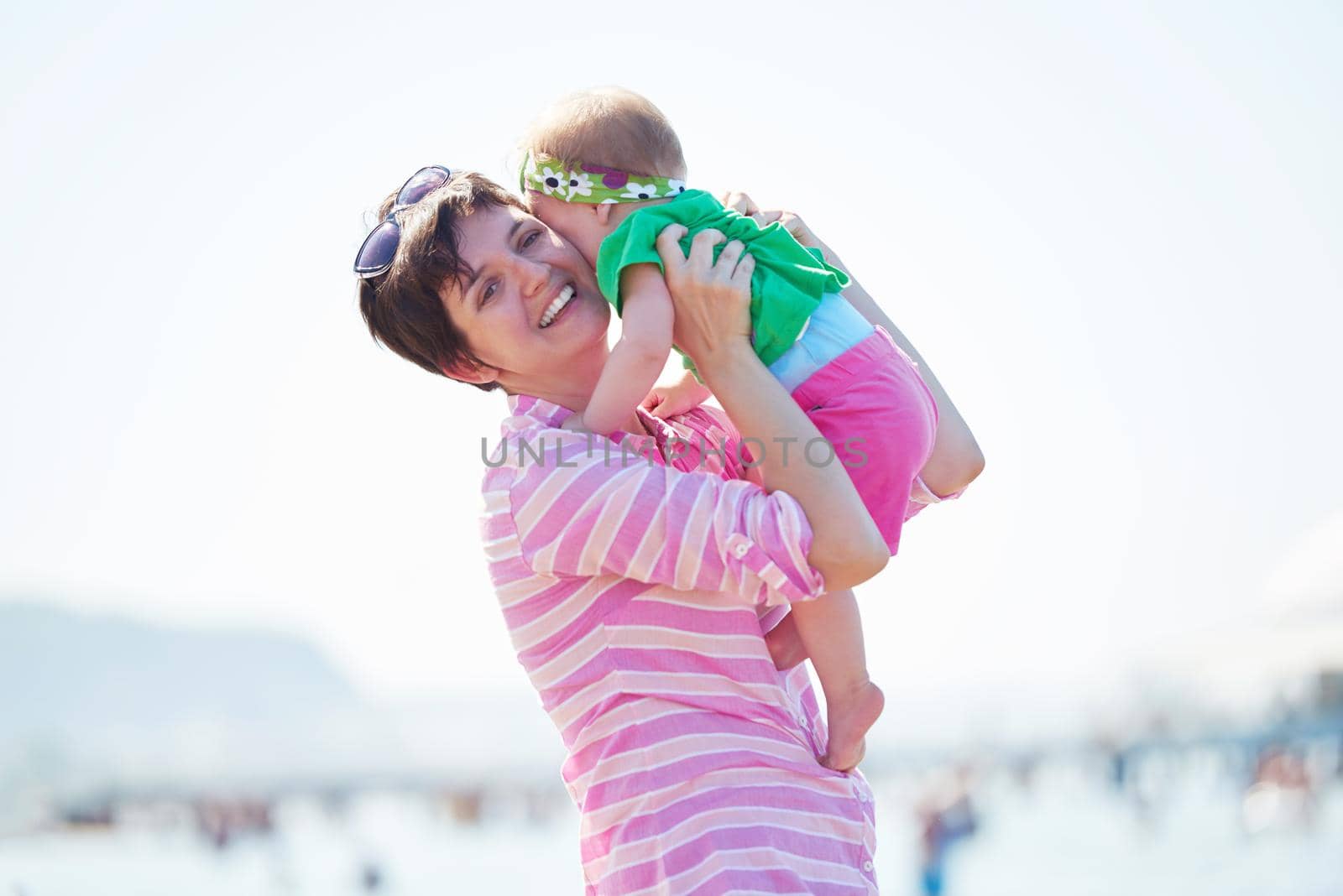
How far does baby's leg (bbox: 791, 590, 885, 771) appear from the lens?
6.30ft

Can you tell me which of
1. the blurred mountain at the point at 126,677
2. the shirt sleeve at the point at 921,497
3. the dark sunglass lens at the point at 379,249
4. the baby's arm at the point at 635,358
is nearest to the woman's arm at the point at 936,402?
the shirt sleeve at the point at 921,497

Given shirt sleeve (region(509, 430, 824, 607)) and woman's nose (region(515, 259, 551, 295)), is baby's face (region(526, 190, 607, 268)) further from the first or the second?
shirt sleeve (region(509, 430, 824, 607))

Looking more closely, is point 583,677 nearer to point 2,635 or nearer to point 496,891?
point 496,891

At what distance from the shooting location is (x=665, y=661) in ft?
6.01

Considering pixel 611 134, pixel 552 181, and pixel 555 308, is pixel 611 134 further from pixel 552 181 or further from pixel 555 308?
pixel 555 308

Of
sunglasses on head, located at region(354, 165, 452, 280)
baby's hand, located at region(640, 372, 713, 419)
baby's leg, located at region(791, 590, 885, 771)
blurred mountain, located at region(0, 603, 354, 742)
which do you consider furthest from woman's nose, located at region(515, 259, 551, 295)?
blurred mountain, located at region(0, 603, 354, 742)

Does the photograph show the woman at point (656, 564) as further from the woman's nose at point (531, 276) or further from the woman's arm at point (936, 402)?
the woman's arm at point (936, 402)

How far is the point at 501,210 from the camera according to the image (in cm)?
207

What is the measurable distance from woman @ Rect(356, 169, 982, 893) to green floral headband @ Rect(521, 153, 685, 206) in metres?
0.09

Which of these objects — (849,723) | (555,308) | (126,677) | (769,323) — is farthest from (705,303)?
(126,677)

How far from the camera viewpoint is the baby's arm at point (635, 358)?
185cm

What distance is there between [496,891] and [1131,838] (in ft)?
29.9

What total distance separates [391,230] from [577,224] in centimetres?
32

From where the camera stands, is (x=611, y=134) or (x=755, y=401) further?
(x=611, y=134)
